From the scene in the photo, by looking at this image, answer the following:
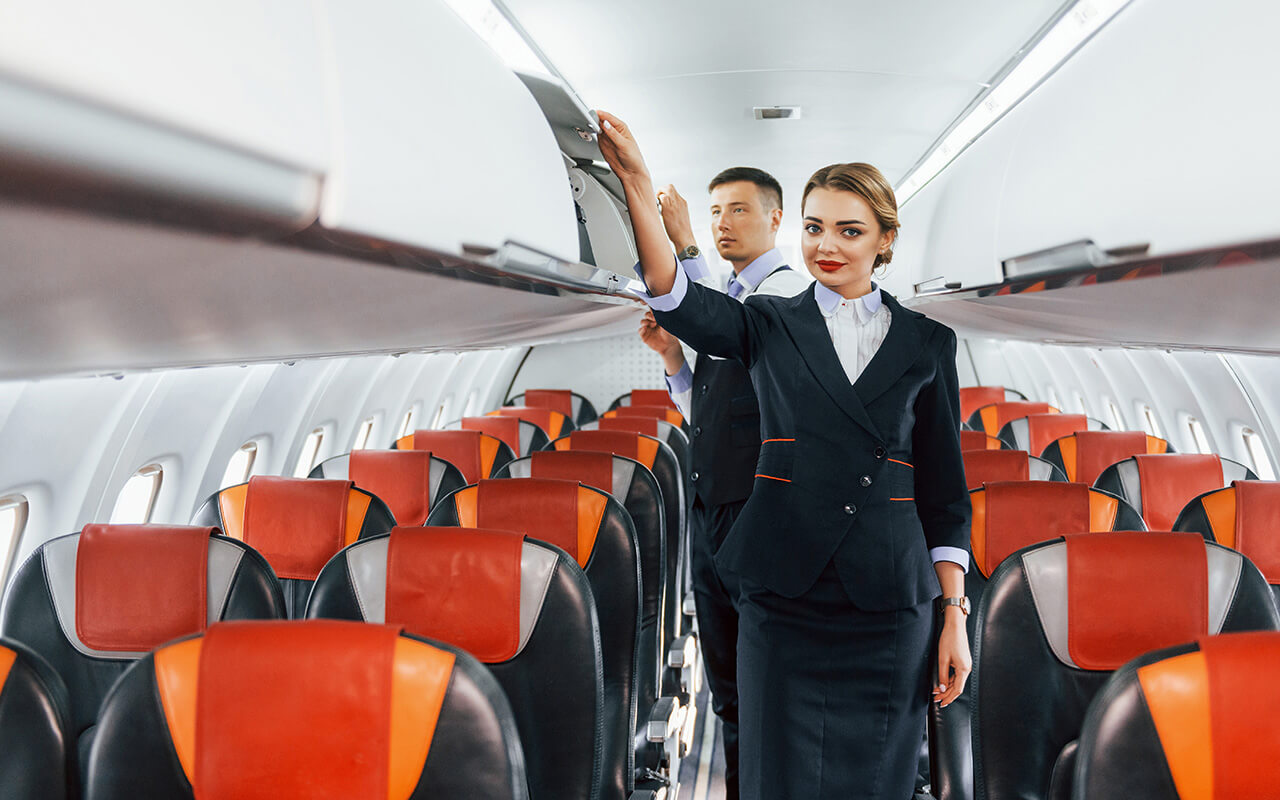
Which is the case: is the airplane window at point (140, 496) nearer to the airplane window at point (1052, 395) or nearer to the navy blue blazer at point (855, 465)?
the navy blue blazer at point (855, 465)

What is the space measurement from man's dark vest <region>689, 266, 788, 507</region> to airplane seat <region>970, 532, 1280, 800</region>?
922 mm

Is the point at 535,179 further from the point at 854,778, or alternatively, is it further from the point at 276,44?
the point at 854,778

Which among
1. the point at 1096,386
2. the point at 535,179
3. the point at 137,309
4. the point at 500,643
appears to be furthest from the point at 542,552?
the point at 1096,386

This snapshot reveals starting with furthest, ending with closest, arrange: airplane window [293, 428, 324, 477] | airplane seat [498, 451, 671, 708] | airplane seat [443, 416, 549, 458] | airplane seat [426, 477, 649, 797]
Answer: airplane seat [443, 416, 549, 458], airplane window [293, 428, 324, 477], airplane seat [498, 451, 671, 708], airplane seat [426, 477, 649, 797]

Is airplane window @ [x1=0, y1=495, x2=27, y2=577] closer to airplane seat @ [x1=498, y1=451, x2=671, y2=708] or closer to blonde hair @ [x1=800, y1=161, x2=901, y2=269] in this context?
airplane seat @ [x1=498, y1=451, x2=671, y2=708]

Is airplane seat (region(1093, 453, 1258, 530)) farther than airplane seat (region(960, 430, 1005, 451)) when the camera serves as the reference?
No

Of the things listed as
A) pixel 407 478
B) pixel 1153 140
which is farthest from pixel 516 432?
pixel 1153 140

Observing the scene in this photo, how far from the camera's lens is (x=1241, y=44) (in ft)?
4.53

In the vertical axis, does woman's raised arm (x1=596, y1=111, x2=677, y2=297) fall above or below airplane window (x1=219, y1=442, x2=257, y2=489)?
above

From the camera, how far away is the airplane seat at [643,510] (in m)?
3.39

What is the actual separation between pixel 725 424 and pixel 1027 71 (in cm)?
206

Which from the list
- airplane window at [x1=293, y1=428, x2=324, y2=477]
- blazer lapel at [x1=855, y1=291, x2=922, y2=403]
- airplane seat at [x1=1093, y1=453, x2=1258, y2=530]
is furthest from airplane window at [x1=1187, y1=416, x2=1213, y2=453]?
airplane window at [x1=293, y1=428, x2=324, y2=477]

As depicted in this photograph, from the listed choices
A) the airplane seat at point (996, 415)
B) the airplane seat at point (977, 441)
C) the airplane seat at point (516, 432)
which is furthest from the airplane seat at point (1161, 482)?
the airplane seat at point (996, 415)

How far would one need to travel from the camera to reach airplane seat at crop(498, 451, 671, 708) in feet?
11.1
